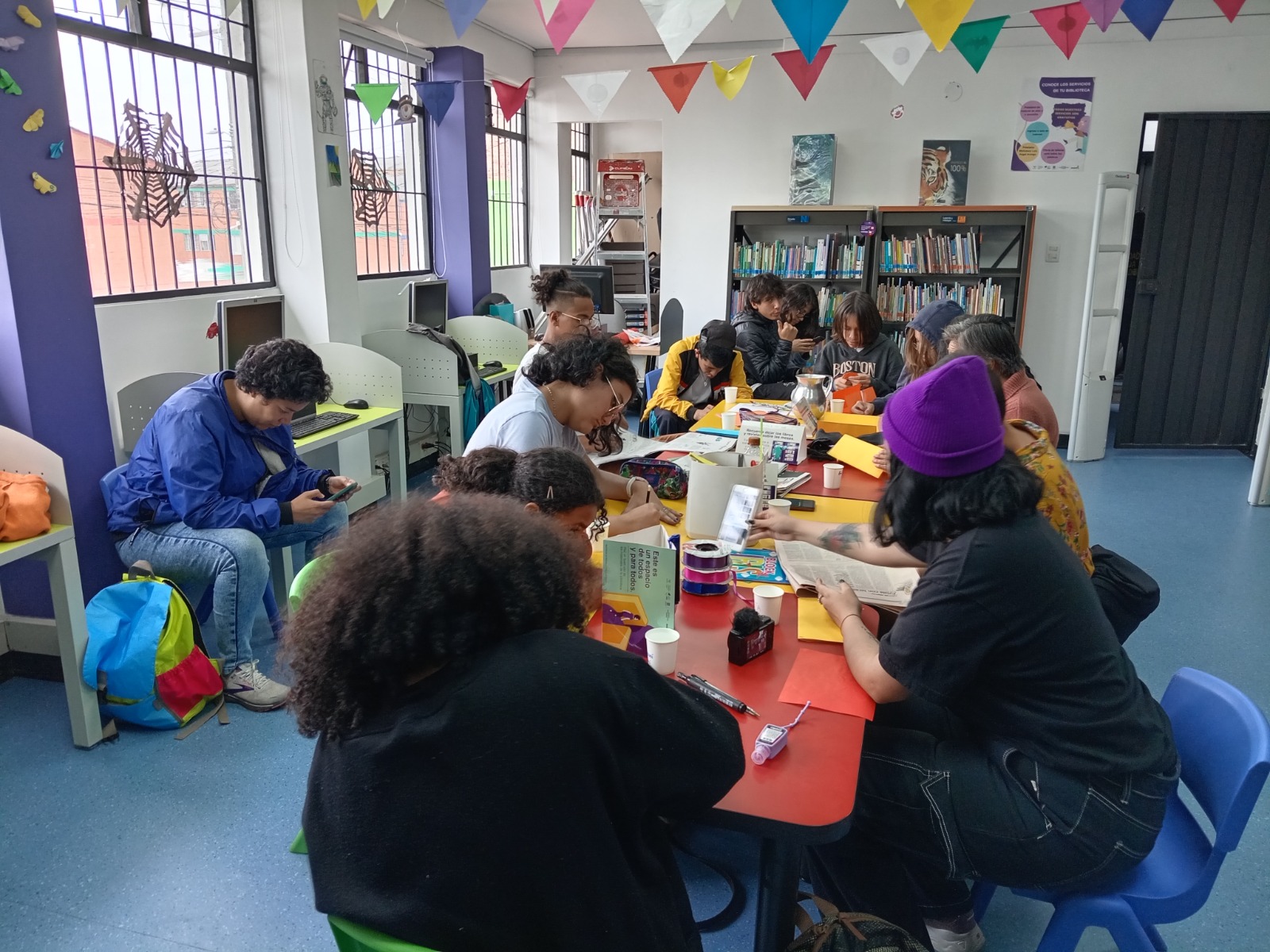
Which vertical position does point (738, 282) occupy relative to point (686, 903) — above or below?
above

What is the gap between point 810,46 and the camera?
3.58 metres

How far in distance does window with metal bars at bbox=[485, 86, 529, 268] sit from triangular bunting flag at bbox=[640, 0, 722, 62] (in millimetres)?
3733

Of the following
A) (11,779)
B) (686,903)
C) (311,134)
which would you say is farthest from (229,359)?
(686,903)

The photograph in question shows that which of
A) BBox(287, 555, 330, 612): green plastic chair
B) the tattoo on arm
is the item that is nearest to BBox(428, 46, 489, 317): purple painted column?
the tattoo on arm

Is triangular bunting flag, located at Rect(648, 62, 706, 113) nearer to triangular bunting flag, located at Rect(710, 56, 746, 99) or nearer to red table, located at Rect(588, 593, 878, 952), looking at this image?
triangular bunting flag, located at Rect(710, 56, 746, 99)

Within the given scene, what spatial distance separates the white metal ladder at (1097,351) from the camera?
5.69 m

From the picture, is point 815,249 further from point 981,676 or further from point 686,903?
point 686,903

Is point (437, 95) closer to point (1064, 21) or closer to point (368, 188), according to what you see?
point (368, 188)

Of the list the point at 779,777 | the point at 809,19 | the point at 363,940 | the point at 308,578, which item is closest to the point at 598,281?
the point at 809,19

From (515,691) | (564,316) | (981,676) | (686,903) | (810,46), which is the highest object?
(810,46)

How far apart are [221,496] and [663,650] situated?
1952 mm

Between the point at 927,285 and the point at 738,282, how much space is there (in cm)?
141

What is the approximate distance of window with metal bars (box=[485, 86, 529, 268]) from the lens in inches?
279

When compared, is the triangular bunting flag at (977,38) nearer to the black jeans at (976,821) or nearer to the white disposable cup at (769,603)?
the white disposable cup at (769,603)
